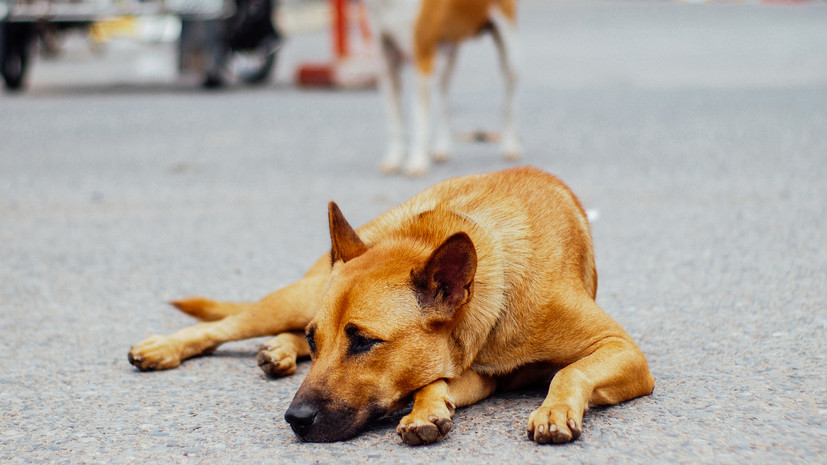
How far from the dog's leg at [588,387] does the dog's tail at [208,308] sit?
151 cm

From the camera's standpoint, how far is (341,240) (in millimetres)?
3297

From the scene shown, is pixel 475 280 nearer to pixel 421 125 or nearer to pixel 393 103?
pixel 421 125

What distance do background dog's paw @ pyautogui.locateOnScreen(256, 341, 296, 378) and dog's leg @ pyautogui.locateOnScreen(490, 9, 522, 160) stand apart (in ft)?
16.2

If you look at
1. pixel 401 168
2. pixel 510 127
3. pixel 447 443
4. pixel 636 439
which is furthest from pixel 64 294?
pixel 510 127

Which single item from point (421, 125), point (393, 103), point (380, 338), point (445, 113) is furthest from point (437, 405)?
point (445, 113)

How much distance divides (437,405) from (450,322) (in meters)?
0.26

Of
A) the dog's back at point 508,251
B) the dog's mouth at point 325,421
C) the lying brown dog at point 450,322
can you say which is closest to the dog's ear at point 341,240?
the lying brown dog at point 450,322

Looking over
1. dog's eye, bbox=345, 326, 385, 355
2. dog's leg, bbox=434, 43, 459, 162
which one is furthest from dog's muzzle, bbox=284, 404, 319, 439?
dog's leg, bbox=434, 43, 459, 162

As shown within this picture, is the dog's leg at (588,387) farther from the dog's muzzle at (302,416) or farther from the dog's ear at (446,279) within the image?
the dog's muzzle at (302,416)

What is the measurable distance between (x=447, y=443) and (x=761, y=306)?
6.42 ft

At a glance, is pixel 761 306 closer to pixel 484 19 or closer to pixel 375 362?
pixel 375 362

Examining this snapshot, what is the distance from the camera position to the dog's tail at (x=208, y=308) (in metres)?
4.05

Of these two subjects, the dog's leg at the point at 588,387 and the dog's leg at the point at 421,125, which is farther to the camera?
the dog's leg at the point at 421,125

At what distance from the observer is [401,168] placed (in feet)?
27.4
